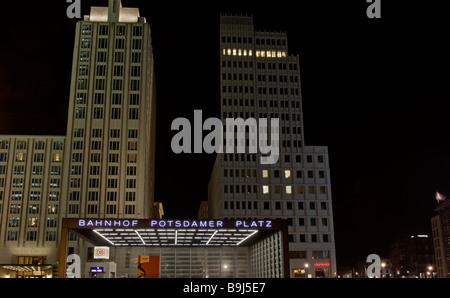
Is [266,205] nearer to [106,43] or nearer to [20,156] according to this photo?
[106,43]

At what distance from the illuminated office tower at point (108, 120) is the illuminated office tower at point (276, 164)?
20636 mm

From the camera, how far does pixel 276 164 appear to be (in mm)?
106312

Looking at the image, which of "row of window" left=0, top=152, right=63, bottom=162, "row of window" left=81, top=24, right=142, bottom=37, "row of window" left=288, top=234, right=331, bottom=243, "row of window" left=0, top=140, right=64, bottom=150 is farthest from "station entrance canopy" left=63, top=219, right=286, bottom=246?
"row of window" left=81, top=24, right=142, bottom=37

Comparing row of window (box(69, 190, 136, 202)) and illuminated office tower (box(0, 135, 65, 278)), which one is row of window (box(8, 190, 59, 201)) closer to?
illuminated office tower (box(0, 135, 65, 278))

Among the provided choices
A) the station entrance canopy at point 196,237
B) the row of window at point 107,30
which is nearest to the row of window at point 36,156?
the row of window at point 107,30

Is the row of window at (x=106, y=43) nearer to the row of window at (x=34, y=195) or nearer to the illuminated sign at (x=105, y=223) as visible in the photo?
the row of window at (x=34, y=195)

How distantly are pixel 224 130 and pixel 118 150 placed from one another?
2631 cm

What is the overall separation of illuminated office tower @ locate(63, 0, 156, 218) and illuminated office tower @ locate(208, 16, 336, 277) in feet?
67.7

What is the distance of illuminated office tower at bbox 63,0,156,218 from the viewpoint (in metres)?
107

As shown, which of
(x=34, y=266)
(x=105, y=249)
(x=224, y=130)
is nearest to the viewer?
(x=105, y=249)
